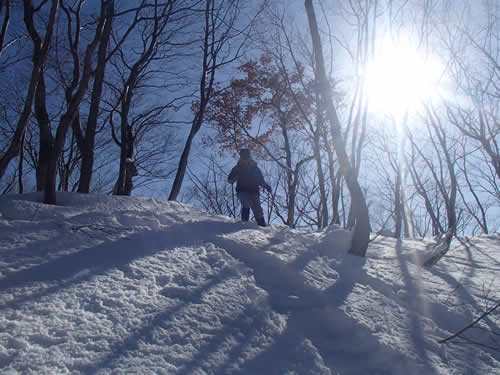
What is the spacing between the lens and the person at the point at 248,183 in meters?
4.66

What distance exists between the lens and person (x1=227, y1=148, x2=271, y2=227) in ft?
15.3

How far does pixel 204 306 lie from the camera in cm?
139

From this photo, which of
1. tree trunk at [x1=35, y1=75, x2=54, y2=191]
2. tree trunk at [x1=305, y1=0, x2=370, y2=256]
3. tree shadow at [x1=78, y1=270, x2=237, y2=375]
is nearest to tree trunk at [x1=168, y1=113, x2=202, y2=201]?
tree trunk at [x1=35, y1=75, x2=54, y2=191]

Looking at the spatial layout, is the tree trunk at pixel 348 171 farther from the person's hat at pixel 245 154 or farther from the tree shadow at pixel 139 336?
the tree shadow at pixel 139 336

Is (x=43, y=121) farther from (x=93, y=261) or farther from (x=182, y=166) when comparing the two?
(x=93, y=261)

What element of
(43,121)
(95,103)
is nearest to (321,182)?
(95,103)

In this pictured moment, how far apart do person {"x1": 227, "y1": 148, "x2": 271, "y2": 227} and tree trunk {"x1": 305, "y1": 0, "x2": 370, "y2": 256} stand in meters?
1.55

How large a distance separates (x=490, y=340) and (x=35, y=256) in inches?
110

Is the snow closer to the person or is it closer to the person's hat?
the person

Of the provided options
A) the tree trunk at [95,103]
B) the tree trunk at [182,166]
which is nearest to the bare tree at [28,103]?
the tree trunk at [95,103]

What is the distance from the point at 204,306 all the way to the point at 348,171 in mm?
2760

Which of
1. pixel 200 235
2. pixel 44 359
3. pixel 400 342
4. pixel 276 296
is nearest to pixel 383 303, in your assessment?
pixel 400 342

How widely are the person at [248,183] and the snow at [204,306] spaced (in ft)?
7.09

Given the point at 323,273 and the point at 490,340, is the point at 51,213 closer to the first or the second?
the point at 323,273
